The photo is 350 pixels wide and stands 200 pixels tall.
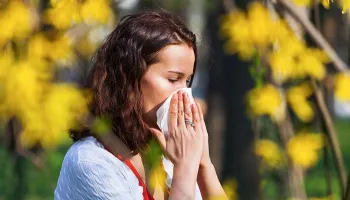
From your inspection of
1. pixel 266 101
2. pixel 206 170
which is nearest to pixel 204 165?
pixel 206 170

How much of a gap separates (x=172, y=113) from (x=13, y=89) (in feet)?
3.64

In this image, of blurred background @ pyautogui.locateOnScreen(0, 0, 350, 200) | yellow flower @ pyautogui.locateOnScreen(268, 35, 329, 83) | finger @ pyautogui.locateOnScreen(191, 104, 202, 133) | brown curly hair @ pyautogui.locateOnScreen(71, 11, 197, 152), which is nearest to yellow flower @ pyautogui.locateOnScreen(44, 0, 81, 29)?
blurred background @ pyautogui.locateOnScreen(0, 0, 350, 200)

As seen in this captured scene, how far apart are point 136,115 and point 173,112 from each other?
0.38ft

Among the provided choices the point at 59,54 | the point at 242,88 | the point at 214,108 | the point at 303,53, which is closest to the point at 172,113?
the point at 59,54

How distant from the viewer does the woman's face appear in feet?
8.50

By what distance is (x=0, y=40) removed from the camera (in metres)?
3.58

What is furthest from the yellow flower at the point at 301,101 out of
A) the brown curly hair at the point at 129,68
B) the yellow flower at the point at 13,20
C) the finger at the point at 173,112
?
the finger at the point at 173,112

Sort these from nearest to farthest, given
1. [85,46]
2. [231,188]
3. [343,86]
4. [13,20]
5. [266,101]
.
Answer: [13,20], [343,86], [266,101], [85,46], [231,188]

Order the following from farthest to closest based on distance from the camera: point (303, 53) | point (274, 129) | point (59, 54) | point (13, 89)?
point (274, 129)
point (303, 53)
point (59, 54)
point (13, 89)

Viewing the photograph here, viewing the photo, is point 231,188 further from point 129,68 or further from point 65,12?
point 129,68

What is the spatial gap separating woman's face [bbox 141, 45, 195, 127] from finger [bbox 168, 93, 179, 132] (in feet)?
0.14

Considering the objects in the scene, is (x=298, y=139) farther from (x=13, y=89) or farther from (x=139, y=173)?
(x=139, y=173)

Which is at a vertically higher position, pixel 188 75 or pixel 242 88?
pixel 188 75

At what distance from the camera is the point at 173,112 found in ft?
8.33
